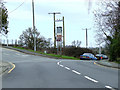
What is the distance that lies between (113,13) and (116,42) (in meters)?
3.33

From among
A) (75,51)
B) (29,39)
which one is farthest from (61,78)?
(29,39)

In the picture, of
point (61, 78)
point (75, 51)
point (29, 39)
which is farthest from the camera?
point (29, 39)

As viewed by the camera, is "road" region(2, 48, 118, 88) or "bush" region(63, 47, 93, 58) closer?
"road" region(2, 48, 118, 88)

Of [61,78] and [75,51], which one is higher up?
[61,78]

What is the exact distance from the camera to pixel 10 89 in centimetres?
794

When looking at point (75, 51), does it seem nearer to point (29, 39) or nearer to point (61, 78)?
point (29, 39)

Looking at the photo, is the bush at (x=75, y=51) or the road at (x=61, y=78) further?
the bush at (x=75, y=51)

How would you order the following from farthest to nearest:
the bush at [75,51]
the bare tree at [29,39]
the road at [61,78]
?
the bare tree at [29,39] < the bush at [75,51] < the road at [61,78]

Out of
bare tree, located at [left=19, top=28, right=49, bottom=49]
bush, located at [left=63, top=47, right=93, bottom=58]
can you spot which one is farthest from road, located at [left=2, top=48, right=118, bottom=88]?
bare tree, located at [left=19, top=28, right=49, bottom=49]

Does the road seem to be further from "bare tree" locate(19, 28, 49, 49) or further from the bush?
"bare tree" locate(19, 28, 49, 49)

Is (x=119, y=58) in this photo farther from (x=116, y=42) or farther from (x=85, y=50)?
(x=85, y=50)

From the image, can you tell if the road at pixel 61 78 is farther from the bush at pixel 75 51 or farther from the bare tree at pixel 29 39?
the bare tree at pixel 29 39

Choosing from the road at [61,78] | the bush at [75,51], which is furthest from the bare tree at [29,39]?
the road at [61,78]

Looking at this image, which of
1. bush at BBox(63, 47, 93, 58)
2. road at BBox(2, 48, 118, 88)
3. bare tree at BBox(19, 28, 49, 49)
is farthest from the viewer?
bare tree at BBox(19, 28, 49, 49)
